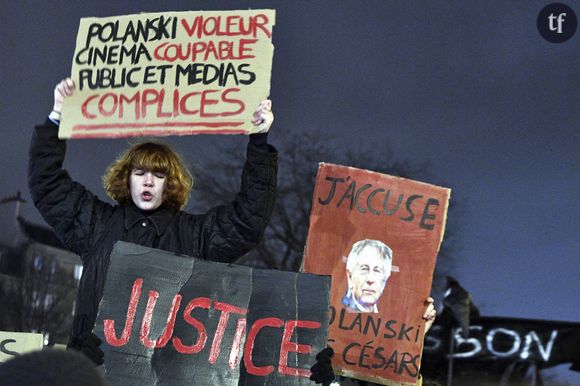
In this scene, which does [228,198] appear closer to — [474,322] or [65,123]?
[474,322]

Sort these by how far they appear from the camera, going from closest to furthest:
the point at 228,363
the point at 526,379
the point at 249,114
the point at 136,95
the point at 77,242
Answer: the point at 228,363, the point at 77,242, the point at 249,114, the point at 136,95, the point at 526,379

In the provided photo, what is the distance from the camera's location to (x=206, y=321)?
285 cm

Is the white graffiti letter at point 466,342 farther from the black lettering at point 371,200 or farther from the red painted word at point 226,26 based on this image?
the red painted word at point 226,26

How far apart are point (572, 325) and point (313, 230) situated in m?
13.2

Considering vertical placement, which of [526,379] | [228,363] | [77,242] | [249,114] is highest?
[249,114]

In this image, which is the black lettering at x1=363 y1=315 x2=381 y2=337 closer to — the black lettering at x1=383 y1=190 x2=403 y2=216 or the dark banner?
the black lettering at x1=383 y1=190 x2=403 y2=216

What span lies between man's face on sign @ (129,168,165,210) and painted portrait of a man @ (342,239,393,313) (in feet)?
4.88

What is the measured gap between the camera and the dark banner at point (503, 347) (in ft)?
53.2

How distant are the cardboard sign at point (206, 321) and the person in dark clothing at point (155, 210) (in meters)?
0.19

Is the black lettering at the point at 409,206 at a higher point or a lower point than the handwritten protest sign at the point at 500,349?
higher

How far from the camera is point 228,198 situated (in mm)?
18734

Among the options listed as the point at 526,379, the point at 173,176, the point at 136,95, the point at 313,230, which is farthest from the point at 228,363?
the point at 526,379

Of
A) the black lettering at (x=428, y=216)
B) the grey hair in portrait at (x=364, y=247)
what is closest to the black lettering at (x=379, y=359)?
the grey hair in portrait at (x=364, y=247)

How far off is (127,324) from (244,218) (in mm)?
525
